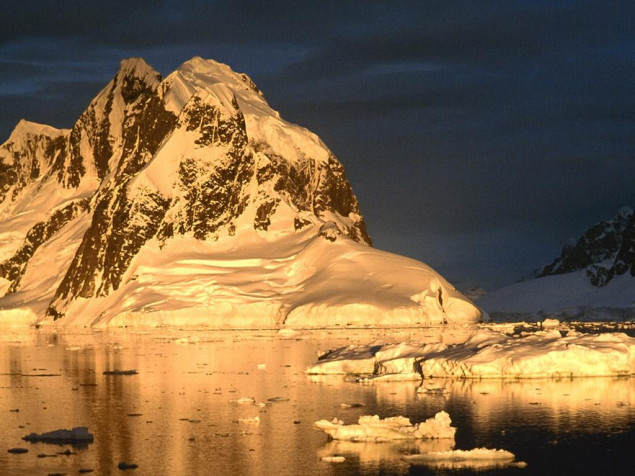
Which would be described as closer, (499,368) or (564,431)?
(564,431)

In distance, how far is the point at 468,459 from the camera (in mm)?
44906

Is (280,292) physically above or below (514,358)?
above

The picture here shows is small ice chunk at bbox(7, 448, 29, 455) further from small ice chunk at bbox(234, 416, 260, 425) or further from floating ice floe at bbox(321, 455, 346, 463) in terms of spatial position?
floating ice floe at bbox(321, 455, 346, 463)

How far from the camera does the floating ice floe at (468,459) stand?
4416 centimetres

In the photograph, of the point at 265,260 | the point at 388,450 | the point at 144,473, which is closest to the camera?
the point at 144,473

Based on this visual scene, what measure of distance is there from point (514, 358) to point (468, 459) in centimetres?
2422

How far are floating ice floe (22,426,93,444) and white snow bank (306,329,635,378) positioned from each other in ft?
86.5

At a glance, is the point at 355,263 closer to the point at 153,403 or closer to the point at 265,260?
the point at 265,260

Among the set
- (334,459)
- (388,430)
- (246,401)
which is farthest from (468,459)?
(246,401)

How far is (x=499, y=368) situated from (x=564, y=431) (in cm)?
1687

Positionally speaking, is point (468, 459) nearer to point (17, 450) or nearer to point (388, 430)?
point (388, 430)

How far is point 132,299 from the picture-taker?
573 ft

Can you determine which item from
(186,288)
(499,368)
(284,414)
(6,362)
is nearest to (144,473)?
(284,414)

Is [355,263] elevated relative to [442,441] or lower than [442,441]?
elevated
